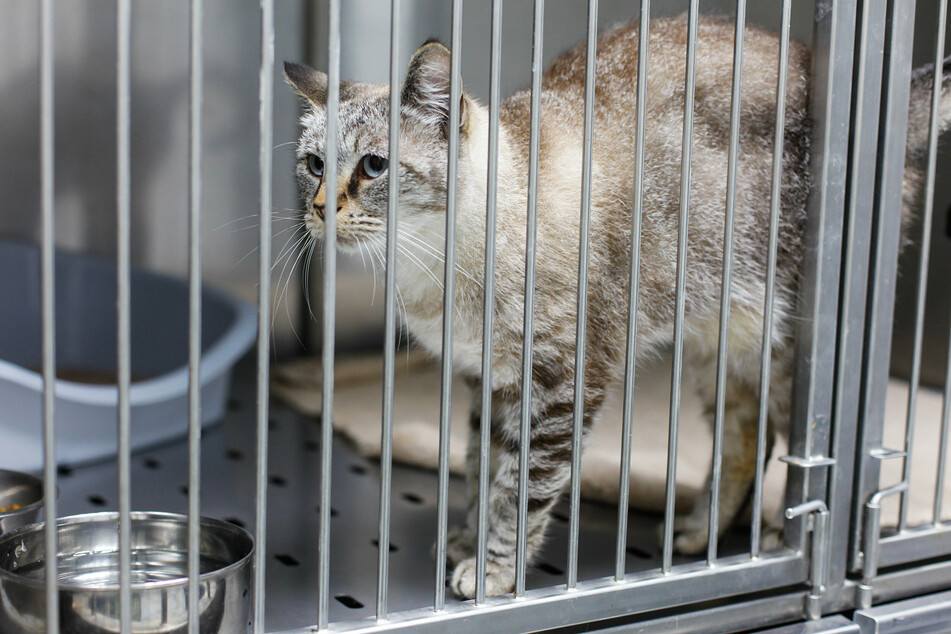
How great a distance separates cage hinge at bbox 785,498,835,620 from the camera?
101 cm

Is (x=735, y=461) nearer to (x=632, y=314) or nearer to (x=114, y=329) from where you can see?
(x=632, y=314)

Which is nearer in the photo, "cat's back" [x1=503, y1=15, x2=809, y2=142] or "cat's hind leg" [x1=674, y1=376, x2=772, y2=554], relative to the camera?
"cat's back" [x1=503, y1=15, x2=809, y2=142]

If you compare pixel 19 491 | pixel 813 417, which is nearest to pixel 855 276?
pixel 813 417

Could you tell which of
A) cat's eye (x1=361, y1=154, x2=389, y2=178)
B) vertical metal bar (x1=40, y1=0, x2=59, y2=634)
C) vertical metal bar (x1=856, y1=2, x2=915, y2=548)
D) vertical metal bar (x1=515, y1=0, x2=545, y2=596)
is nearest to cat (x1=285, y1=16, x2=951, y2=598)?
cat's eye (x1=361, y1=154, x2=389, y2=178)

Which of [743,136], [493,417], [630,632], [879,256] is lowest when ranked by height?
[630,632]

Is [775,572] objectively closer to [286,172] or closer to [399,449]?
[399,449]

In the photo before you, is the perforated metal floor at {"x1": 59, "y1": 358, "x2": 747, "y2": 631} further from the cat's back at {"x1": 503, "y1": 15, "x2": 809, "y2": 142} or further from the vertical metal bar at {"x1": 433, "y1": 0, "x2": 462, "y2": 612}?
the cat's back at {"x1": 503, "y1": 15, "x2": 809, "y2": 142}

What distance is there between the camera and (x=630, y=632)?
3.01ft

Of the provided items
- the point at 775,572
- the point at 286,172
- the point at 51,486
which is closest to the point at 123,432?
the point at 51,486

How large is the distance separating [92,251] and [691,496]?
1.53 meters

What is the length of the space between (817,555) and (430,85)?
69 centimetres

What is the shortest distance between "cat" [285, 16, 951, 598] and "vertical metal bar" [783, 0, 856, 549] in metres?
0.09

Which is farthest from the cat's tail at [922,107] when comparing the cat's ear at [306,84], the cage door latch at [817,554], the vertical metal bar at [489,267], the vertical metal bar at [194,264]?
the vertical metal bar at [194,264]

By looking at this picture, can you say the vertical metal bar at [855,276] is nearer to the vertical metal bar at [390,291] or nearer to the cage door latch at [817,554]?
the cage door latch at [817,554]
